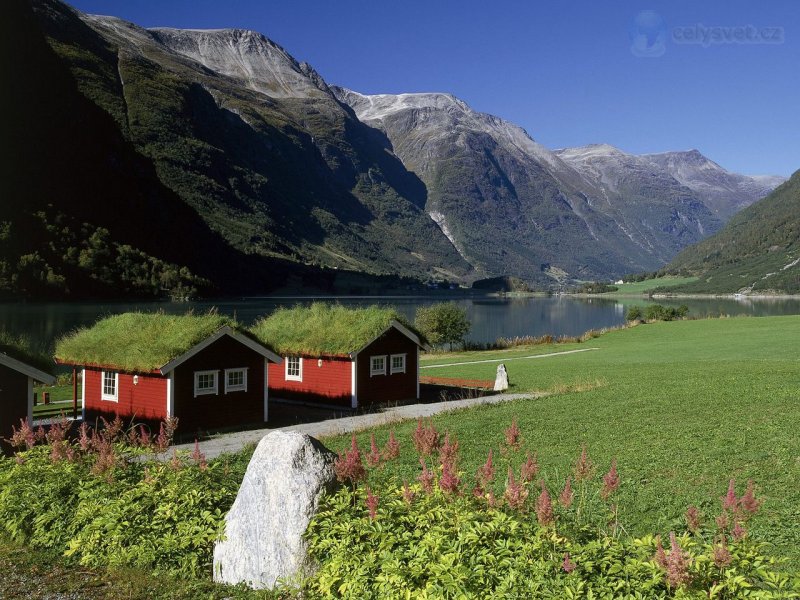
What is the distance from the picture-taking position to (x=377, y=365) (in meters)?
33.0

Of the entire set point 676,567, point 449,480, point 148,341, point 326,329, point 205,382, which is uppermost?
point 326,329

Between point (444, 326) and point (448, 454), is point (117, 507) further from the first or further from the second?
point (444, 326)

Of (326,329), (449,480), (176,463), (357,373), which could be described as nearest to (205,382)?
(357,373)

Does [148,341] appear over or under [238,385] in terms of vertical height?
over

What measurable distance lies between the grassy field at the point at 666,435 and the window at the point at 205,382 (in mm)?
7387

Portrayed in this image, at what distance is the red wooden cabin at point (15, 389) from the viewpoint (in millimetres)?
19547

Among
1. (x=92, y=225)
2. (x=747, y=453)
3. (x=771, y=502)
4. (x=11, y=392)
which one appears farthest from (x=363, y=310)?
(x=92, y=225)

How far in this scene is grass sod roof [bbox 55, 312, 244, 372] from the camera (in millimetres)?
25031

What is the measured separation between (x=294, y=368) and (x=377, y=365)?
4361 millimetres

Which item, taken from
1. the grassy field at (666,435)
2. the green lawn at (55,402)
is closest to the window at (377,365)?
the grassy field at (666,435)

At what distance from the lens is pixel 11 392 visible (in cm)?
1977

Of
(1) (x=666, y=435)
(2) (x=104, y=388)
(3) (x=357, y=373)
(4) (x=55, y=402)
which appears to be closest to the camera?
(1) (x=666, y=435)

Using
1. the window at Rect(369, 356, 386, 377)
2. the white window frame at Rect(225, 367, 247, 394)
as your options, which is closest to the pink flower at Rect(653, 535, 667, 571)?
the white window frame at Rect(225, 367, 247, 394)

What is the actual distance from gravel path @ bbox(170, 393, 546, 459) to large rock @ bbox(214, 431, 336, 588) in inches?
439
